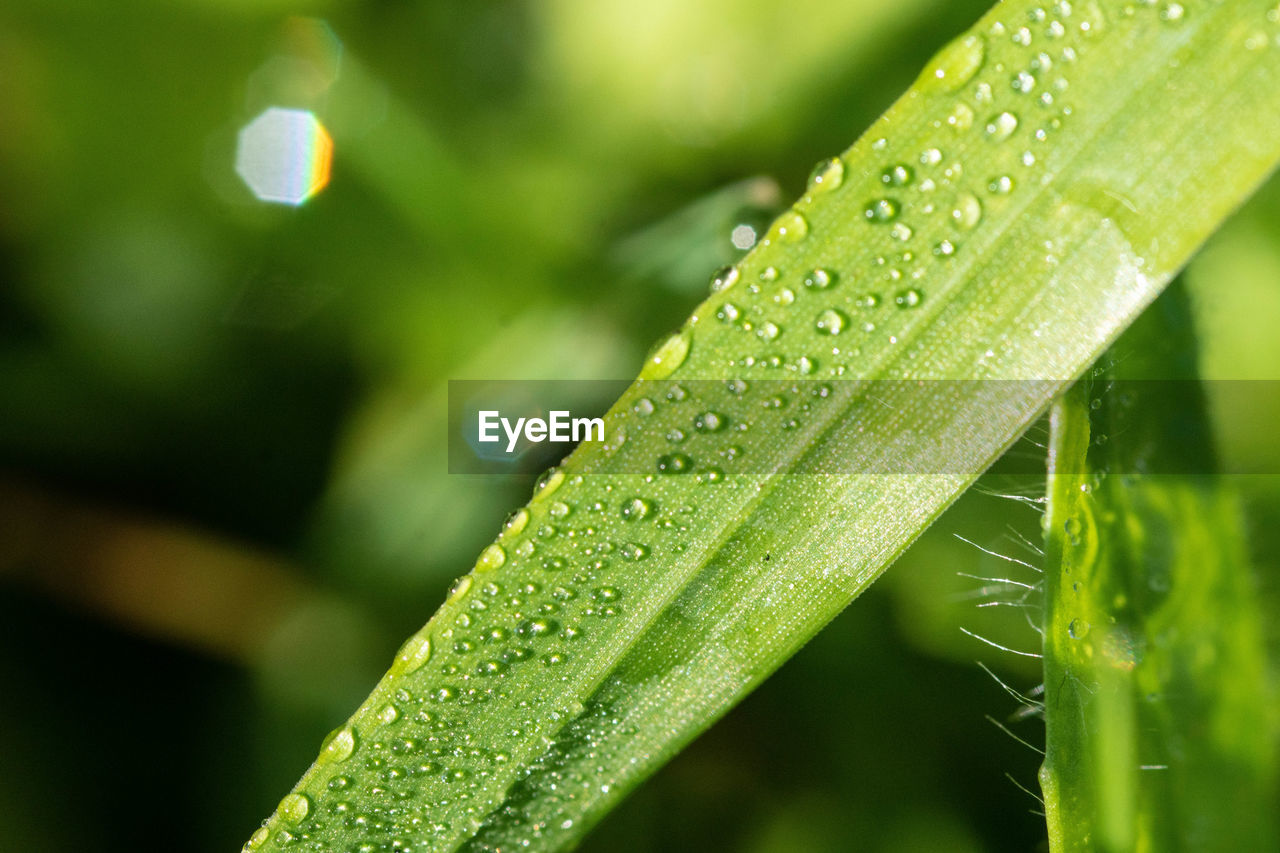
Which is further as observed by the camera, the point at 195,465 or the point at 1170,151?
the point at 195,465

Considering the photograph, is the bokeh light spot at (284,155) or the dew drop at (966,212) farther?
the bokeh light spot at (284,155)

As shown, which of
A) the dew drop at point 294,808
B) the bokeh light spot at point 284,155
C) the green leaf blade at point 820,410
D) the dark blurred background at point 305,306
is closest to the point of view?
the green leaf blade at point 820,410

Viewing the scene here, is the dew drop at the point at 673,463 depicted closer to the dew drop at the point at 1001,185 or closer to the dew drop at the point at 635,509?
the dew drop at the point at 635,509

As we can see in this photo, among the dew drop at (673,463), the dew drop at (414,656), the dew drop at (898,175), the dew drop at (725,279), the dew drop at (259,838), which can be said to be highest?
the dew drop at (898,175)

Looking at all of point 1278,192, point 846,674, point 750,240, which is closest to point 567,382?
point 750,240

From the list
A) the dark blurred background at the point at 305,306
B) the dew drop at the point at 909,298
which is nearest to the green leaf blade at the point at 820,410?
the dew drop at the point at 909,298

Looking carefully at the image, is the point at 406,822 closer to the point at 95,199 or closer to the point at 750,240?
the point at 750,240
